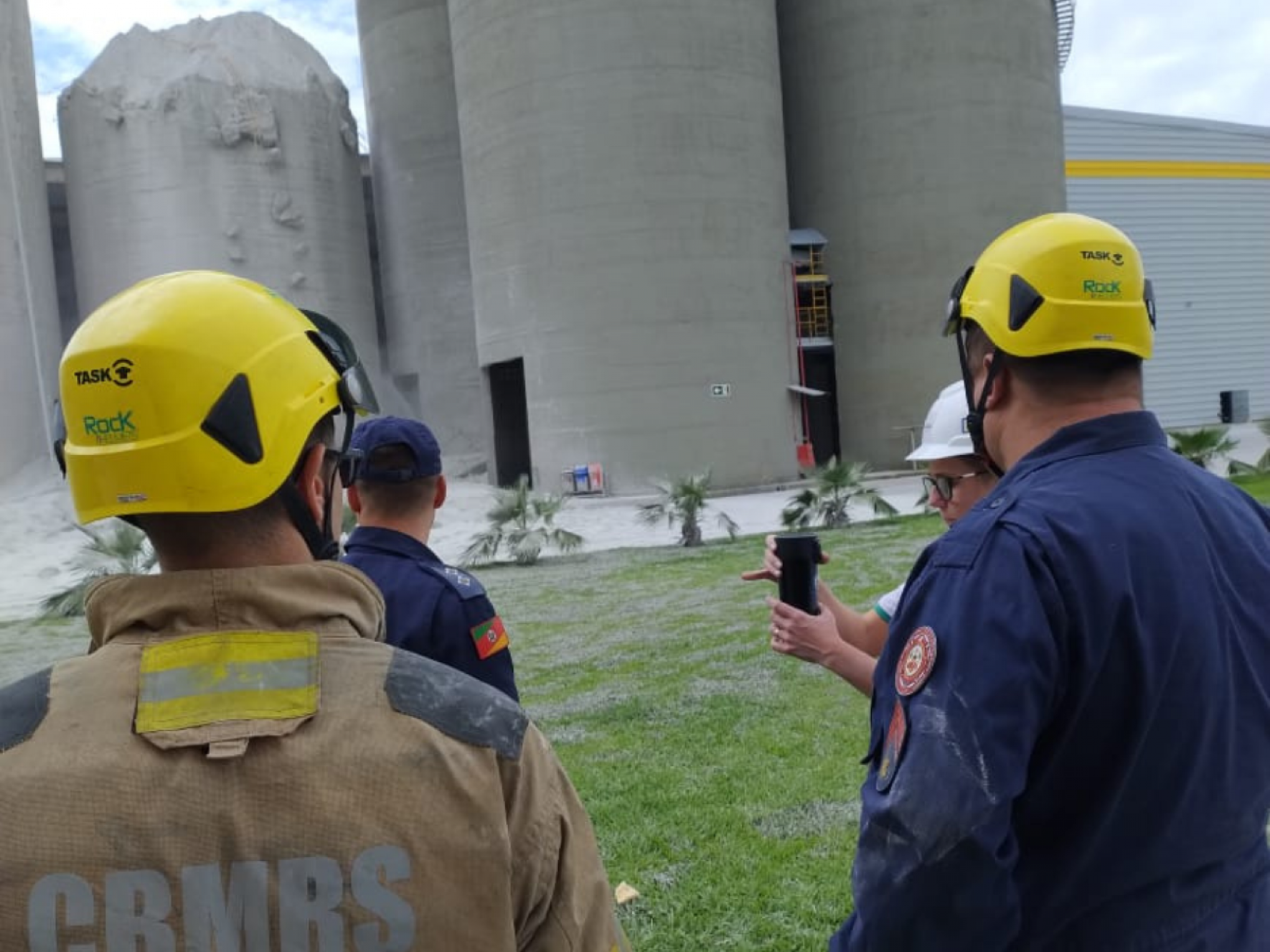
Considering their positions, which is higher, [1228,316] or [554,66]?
[554,66]

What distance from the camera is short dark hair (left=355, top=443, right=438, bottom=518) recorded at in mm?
3145

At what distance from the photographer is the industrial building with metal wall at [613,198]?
73.8ft

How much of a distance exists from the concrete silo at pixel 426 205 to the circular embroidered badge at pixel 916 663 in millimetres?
30369

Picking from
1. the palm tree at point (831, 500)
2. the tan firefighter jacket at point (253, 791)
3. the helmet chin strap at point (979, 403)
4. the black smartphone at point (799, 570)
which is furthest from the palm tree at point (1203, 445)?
the tan firefighter jacket at point (253, 791)

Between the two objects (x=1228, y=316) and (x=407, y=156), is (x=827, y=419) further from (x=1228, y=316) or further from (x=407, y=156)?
(x=1228, y=316)

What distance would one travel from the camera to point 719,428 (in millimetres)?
A: 23125

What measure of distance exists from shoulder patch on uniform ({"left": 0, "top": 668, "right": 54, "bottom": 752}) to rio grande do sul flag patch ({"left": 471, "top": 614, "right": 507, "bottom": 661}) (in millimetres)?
1656

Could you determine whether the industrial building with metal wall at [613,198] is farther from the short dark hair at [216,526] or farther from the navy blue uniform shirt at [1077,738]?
the short dark hair at [216,526]

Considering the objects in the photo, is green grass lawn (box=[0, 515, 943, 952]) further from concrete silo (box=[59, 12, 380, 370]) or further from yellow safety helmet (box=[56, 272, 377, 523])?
concrete silo (box=[59, 12, 380, 370])

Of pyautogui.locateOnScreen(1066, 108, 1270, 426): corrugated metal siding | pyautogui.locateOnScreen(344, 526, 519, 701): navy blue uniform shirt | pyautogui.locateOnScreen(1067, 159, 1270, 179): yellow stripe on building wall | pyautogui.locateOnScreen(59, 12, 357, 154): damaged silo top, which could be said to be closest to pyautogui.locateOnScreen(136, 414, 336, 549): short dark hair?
pyautogui.locateOnScreen(344, 526, 519, 701): navy blue uniform shirt

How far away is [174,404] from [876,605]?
254cm

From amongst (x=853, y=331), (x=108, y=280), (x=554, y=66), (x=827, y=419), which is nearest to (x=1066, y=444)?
(x=554, y=66)

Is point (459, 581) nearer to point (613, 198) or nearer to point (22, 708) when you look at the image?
point (22, 708)

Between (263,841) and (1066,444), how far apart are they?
1351mm
